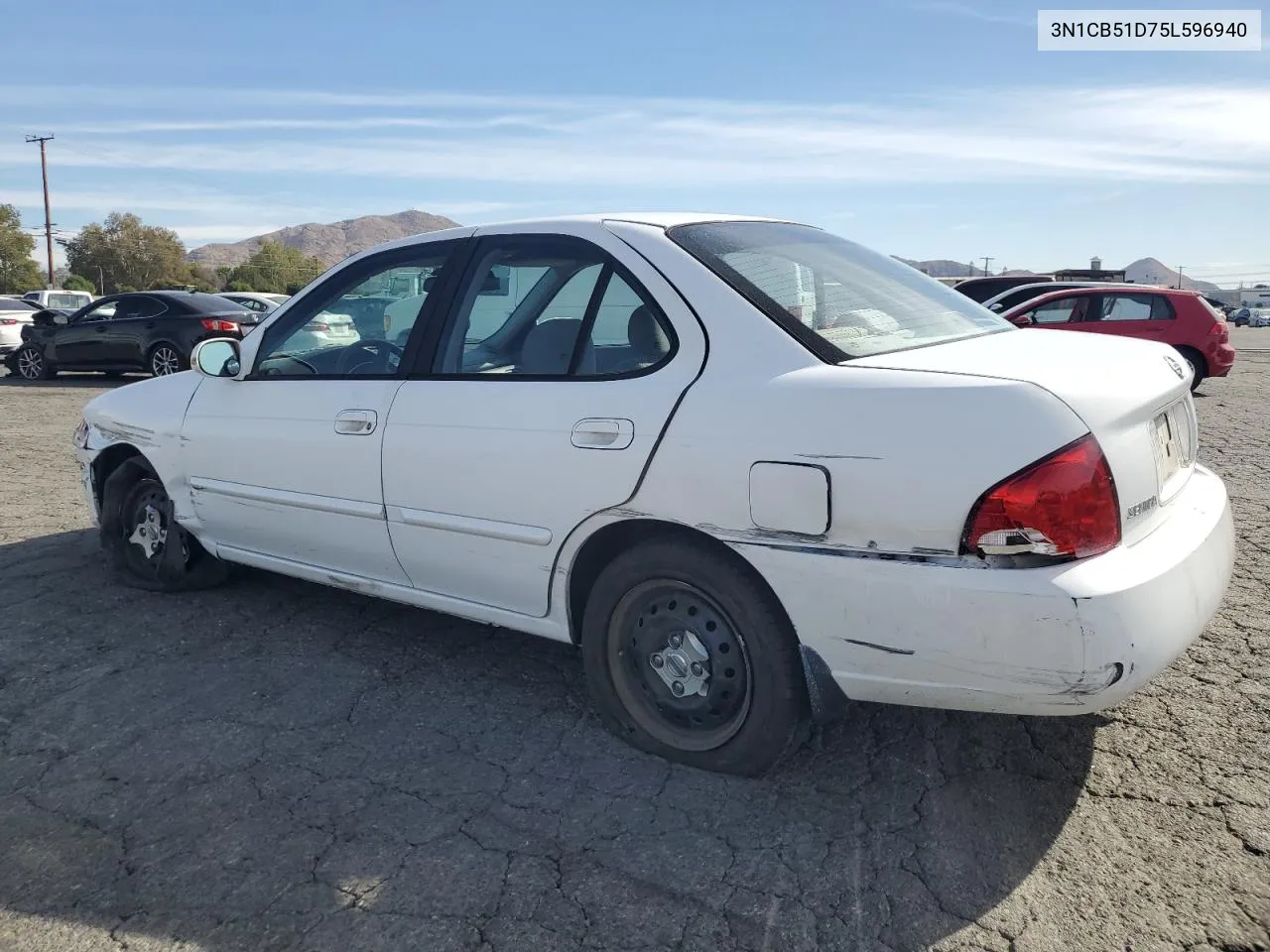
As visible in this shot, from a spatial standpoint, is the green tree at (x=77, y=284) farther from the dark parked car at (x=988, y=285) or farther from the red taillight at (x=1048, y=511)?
the red taillight at (x=1048, y=511)

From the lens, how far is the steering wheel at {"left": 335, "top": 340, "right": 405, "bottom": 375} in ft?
11.9

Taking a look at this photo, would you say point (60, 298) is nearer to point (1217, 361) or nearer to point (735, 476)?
point (1217, 361)

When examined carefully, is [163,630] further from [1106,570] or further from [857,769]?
[1106,570]

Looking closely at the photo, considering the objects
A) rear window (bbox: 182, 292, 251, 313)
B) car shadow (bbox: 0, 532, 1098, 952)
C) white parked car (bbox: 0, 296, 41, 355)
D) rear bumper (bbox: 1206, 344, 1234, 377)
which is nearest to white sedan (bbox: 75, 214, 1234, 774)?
car shadow (bbox: 0, 532, 1098, 952)

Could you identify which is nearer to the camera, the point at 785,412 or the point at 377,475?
the point at 785,412

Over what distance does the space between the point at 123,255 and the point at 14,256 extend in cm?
1547

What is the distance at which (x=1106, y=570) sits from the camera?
7.62 ft

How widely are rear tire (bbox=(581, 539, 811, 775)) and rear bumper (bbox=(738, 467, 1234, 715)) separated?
13 centimetres

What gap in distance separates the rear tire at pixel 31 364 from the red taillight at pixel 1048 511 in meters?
17.5

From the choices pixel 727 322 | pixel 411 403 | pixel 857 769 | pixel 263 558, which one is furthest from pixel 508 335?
pixel 857 769

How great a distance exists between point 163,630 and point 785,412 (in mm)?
2984

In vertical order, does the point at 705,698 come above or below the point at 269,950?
above

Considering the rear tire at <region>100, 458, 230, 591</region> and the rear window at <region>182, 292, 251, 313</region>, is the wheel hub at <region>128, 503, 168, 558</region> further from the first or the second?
the rear window at <region>182, 292, 251, 313</region>

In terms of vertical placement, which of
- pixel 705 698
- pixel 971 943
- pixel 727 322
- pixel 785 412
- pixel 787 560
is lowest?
pixel 971 943
